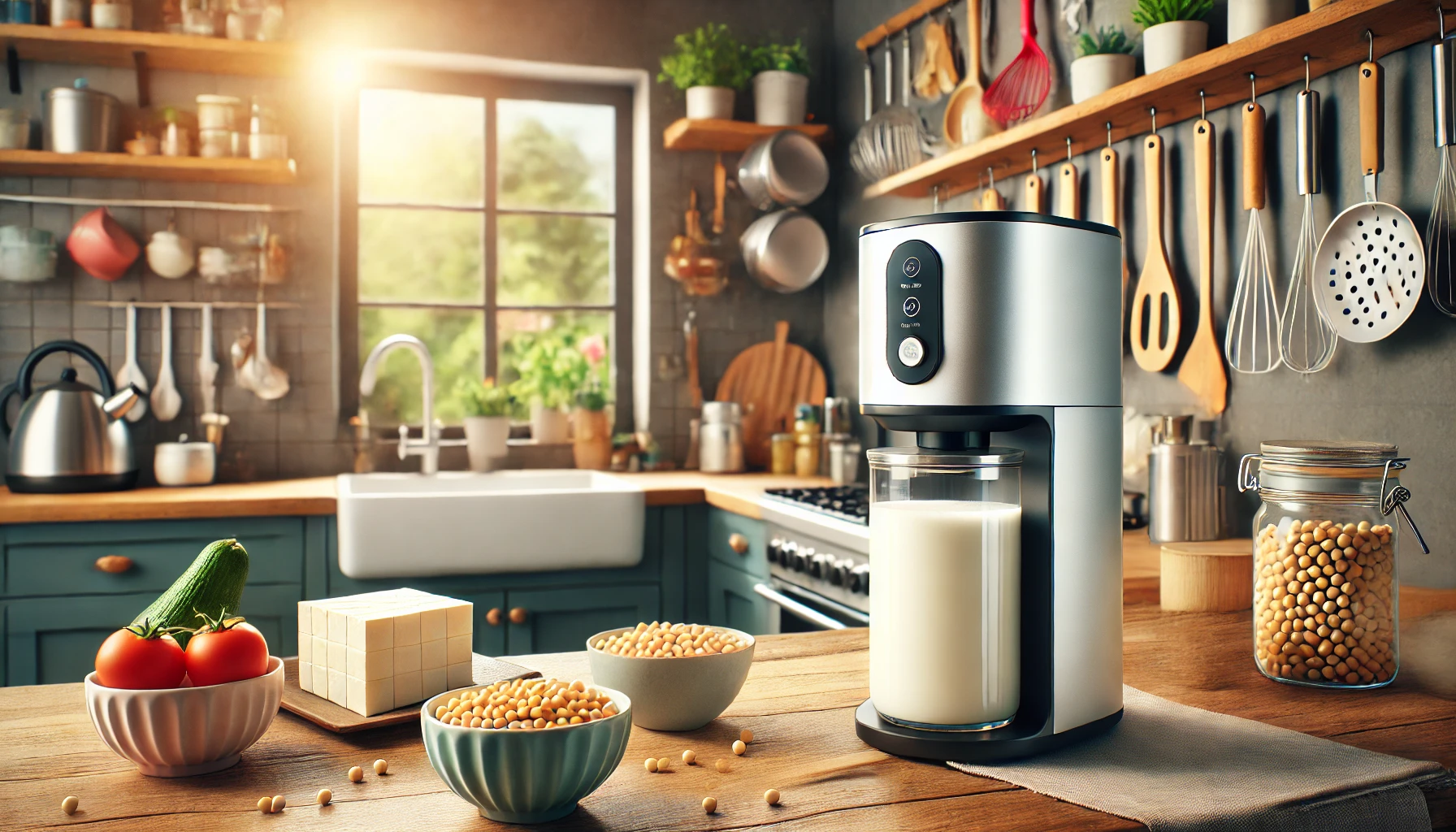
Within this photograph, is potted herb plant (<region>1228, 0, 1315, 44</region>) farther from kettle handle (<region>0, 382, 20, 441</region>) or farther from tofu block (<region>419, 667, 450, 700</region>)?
kettle handle (<region>0, 382, 20, 441</region>)

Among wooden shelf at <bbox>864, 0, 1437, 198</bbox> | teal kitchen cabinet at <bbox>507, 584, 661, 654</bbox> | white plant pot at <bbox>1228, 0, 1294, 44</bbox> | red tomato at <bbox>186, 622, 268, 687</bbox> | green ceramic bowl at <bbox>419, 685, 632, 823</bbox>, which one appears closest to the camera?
green ceramic bowl at <bbox>419, 685, 632, 823</bbox>

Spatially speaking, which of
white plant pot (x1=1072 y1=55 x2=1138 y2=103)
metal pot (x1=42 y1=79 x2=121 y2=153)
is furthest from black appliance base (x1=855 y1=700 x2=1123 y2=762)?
metal pot (x1=42 y1=79 x2=121 y2=153)

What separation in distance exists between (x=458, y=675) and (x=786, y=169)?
271 centimetres

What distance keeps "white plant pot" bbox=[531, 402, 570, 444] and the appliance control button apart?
2742mm

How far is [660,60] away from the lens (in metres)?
3.67

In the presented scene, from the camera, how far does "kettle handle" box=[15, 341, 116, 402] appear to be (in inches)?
115

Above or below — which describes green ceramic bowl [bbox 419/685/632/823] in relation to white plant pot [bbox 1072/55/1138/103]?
below

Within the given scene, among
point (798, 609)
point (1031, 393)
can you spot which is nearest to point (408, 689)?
point (1031, 393)

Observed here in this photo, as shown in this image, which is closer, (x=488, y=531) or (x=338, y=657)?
(x=338, y=657)

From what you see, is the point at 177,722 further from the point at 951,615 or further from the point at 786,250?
the point at 786,250

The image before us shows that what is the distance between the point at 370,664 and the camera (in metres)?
1.01

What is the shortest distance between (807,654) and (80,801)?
75 cm

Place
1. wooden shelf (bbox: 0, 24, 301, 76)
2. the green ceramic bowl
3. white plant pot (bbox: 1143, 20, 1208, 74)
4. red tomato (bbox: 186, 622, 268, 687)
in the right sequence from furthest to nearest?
wooden shelf (bbox: 0, 24, 301, 76), white plant pot (bbox: 1143, 20, 1208, 74), red tomato (bbox: 186, 622, 268, 687), the green ceramic bowl

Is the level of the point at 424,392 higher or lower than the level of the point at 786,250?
lower
